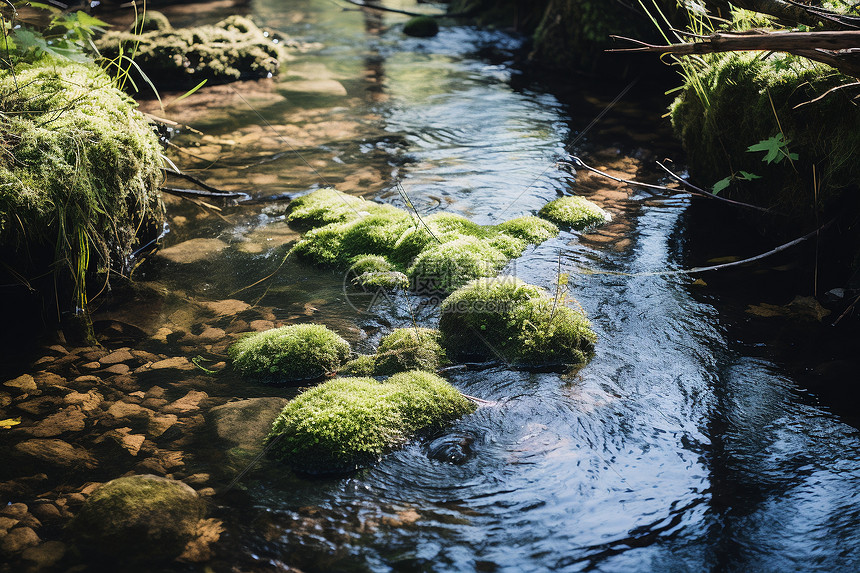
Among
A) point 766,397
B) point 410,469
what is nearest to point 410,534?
point 410,469

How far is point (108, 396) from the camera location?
358cm

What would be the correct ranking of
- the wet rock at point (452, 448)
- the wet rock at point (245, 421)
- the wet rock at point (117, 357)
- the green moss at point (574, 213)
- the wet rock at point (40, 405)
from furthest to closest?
the green moss at point (574, 213) → the wet rock at point (117, 357) → the wet rock at point (40, 405) → the wet rock at point (245, 421) → the wet rock at point (452, 448)

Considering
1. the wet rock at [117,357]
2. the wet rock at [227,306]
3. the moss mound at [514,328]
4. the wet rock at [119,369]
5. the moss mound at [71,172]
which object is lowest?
the wet rock at [119,369]

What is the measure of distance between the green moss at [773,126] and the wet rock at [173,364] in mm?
4408

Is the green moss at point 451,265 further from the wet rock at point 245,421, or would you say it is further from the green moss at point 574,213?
the wet rock at point 245,421

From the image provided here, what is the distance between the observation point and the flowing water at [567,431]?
2.67 m

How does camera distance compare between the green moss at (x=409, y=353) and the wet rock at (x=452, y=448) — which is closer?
the wet rock at (x=452, y=448)

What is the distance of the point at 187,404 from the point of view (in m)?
3.54

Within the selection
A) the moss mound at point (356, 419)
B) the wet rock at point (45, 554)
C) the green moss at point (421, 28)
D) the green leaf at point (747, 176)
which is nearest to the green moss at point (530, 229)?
the green leaf at point (747, 176)

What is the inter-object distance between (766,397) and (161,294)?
400 cm

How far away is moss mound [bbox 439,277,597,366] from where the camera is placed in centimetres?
385

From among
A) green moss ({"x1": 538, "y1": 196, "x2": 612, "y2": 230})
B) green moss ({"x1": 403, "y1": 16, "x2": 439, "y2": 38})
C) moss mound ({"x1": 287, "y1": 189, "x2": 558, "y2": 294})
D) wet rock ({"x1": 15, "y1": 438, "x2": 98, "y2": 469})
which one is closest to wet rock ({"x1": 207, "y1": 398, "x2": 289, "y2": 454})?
wet rock ({"x1": 15, "y1": 438, "x2": 98, "y2": 469})

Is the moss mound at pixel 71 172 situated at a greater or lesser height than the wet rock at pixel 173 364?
greater

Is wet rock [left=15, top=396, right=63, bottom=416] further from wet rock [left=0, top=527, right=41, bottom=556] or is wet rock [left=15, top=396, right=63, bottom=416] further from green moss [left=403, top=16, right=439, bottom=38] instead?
green moss [left=403, top=16, right=439, bottom=38]
